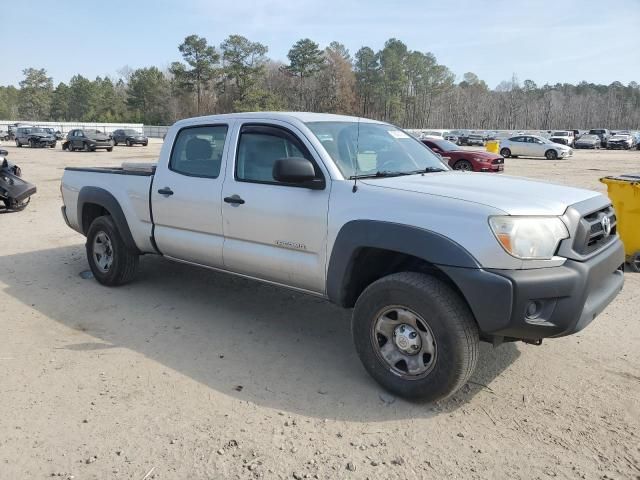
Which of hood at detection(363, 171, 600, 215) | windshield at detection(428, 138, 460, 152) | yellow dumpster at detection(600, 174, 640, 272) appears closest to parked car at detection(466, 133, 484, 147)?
windshield at detection(428, 138, 460, 152)

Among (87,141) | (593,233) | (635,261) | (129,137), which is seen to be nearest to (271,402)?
(593,233)

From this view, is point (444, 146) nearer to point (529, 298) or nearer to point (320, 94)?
point (529, 298)

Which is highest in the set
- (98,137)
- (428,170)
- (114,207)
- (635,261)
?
(98,137)

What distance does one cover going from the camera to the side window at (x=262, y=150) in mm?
4195

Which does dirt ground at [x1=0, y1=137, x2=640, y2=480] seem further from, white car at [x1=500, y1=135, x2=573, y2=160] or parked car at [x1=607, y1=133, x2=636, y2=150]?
parked car at [x1=607, y1=133, x2=636, y2=150]

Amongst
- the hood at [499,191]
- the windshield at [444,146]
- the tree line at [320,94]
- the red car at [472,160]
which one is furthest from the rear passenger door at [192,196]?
the tree line at [320,94]

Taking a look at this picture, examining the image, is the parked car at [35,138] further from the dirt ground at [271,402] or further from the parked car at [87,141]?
the dirt ground at [271,402]

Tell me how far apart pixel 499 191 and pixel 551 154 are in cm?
3394

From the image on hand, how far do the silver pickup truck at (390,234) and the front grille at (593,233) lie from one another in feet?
0.05

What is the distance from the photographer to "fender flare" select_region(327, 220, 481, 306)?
3.16m

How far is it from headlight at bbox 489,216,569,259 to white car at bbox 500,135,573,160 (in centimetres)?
3395

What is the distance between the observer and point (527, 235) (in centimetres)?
307

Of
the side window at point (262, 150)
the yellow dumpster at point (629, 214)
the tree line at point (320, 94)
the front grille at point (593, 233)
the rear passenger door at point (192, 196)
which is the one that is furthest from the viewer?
the tree line at point (320, 94)

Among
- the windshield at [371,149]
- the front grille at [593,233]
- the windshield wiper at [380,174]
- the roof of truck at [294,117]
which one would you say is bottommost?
the front grille at [593,233]
